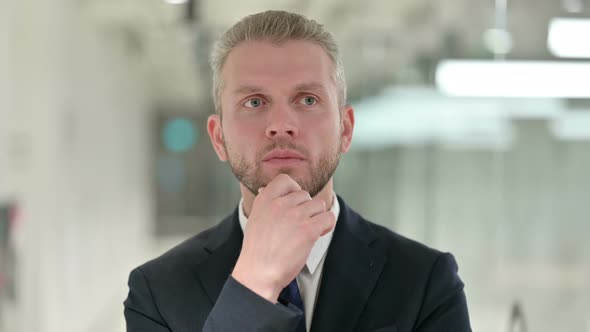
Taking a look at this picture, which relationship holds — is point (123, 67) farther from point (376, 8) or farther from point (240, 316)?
point (240, 316)

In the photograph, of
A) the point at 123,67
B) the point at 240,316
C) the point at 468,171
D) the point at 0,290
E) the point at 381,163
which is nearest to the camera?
the point at 240,316

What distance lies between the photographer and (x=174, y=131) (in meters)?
5.25

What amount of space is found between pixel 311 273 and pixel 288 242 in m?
0.24

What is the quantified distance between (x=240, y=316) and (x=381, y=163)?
4093 mm

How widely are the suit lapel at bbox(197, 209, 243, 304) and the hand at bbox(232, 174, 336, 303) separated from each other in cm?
19

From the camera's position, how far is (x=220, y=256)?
4.59 ft

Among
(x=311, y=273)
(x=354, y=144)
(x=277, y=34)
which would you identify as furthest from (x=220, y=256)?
(x=354, y=144)

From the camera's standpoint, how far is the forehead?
4.24 feet

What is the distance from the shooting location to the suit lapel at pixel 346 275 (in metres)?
1.31

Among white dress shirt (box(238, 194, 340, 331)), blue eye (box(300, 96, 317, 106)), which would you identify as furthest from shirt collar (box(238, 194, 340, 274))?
blue eye (box(300, 96, 317, 106))

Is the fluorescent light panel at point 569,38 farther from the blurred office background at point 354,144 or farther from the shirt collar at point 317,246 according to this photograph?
the shirt collar at point 317,246

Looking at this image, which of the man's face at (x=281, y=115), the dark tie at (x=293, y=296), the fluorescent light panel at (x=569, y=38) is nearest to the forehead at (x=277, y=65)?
the man's face at (x=281, y=115)

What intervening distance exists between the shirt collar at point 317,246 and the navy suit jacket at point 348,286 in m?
0.02

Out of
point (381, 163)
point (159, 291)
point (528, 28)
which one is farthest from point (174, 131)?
point (159, 291)
